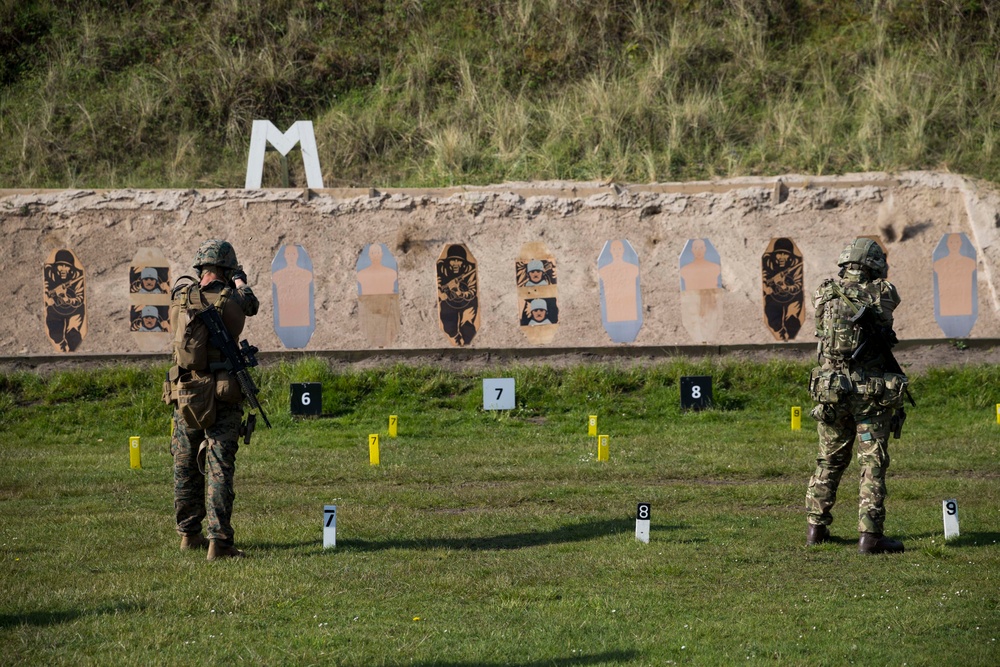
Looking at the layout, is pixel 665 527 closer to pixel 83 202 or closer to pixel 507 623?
pixel 507 623

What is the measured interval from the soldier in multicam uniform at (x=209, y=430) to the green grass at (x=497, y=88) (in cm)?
1042

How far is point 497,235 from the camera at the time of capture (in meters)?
17.0

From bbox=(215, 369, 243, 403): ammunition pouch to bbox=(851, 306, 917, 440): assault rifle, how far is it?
4412 mm

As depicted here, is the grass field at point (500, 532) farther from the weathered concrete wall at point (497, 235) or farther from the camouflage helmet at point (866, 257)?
the camouflage helmet at point (866, 257)

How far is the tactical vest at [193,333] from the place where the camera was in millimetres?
7691

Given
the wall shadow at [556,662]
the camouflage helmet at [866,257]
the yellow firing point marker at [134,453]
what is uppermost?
the camouflage helmet at [866,257]

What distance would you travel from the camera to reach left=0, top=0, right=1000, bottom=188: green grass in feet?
60.2

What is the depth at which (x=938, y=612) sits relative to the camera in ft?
19.9

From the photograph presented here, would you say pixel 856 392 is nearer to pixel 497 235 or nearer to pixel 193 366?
pixel 193 366

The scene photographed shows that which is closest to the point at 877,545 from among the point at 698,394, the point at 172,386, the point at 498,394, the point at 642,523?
the point at 642,523

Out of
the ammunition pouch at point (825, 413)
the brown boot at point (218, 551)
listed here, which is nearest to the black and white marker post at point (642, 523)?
the ammunition pouch at point (825, 413)

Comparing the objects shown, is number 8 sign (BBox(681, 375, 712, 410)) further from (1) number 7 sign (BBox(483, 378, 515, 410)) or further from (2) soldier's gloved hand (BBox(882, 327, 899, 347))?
(2) soldier's gloved hand (BBox(882, 327, 899, 347))

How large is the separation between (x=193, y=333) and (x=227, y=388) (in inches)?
18.7

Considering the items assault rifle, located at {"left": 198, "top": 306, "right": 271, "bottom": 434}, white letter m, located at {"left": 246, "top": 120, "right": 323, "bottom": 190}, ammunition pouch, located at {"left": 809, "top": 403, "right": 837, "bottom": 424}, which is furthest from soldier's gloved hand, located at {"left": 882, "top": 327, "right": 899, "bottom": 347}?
white letter m, located at {"left": 246, "top": 120, "right": 323, "bottom": 190}
